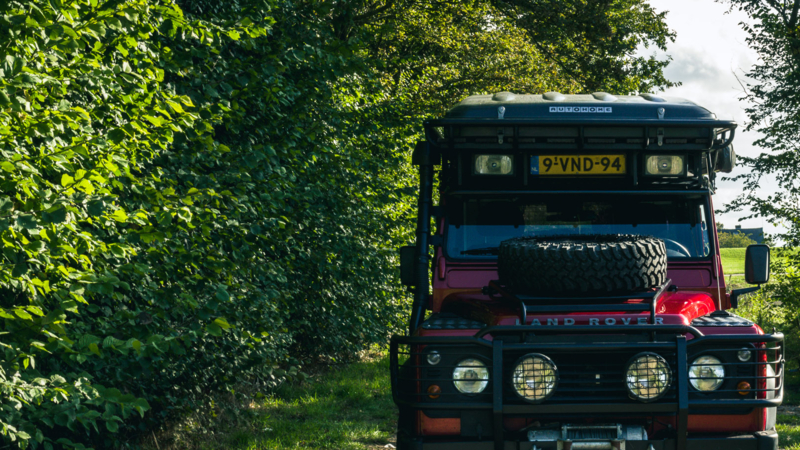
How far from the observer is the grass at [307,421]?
23.1 feet

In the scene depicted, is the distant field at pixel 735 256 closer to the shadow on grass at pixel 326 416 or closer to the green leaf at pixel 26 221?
the shadow on grass at pixel 326 416

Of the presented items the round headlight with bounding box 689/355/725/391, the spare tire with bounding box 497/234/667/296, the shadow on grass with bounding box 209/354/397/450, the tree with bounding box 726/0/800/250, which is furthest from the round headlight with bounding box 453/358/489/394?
the tree with bounding box 726/0/800/250

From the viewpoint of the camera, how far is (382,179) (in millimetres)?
9945

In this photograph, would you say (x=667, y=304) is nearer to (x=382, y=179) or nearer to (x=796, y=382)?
(x=382, y=179)

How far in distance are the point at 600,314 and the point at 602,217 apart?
45.0 inches

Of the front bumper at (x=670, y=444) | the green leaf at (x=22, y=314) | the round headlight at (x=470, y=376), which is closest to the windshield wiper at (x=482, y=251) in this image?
the round headlight at (x=470, y=376)

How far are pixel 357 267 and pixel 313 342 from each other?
199cm

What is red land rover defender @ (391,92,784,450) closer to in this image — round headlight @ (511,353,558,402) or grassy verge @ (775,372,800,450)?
round headlight @ (511,353,558,402)

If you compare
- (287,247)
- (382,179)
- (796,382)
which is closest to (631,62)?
(796,382)

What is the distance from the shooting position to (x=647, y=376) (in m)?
4.01

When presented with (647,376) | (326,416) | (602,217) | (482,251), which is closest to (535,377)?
(647,376)

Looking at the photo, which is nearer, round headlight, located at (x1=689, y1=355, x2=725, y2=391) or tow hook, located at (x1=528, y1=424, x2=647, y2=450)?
tow hook, located at (x1=528, y1=424, x2=647, y2=450)

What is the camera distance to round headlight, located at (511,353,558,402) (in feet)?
13.2

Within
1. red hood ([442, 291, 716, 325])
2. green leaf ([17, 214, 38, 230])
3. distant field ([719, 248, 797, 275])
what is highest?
green leaf ([17, 214, 38, 230])
